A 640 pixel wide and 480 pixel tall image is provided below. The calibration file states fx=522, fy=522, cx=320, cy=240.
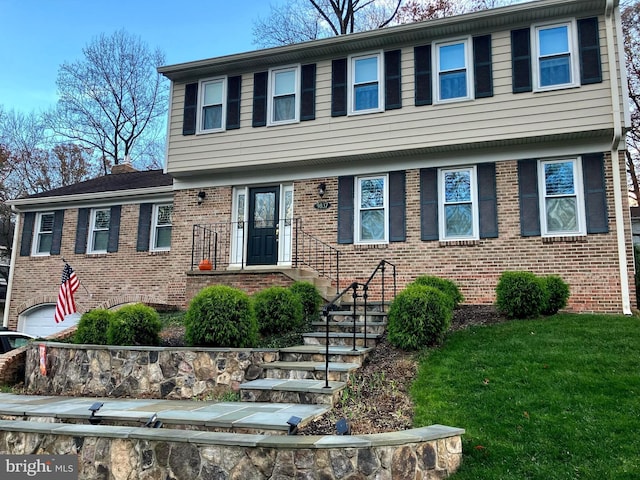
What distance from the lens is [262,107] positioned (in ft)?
39.4

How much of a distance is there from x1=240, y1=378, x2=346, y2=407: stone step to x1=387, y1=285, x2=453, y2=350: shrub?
1.37 metres

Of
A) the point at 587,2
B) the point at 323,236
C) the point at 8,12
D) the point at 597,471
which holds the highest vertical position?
the point at 8,12

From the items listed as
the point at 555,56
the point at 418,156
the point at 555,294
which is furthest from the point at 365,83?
the point at 555,294

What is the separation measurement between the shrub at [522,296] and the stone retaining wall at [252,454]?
4.30 meters

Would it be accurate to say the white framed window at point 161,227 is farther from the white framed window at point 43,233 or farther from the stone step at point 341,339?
the stone step at point 341,339

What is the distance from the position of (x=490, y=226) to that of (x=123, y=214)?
31.9ft

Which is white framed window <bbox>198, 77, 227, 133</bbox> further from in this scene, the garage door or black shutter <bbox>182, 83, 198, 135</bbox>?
the garage door

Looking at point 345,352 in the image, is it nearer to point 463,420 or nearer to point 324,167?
point 463,420

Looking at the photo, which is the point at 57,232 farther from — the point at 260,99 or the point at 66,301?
the point at 260,99

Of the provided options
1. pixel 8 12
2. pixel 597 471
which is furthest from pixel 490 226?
pixel 8 12

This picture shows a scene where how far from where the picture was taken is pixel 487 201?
10234 millimetres

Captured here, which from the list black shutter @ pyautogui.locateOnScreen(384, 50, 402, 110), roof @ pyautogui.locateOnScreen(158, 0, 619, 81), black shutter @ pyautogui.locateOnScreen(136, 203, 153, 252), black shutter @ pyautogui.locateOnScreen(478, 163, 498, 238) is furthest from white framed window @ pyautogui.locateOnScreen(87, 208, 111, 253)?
black shutter @ pyautogui.locateOnScreen(478, 163, 498, 238)

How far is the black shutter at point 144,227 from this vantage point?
13844 millimetres

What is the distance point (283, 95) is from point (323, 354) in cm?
706
